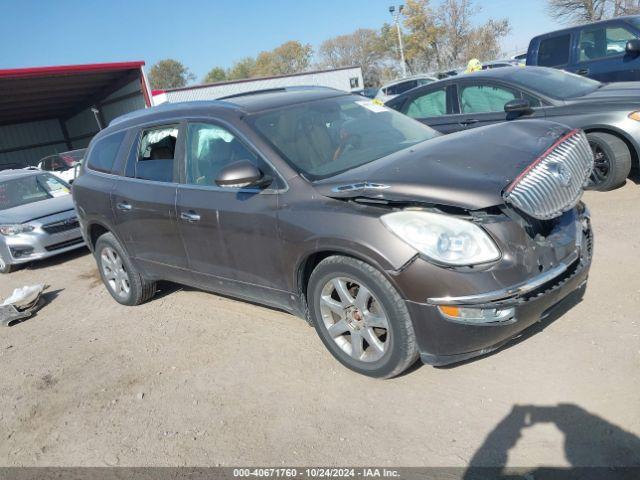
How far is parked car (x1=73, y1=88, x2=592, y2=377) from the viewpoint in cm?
280

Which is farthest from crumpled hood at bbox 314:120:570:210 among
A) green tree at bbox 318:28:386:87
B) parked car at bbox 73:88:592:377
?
green tree at bbox 318:28:386:87

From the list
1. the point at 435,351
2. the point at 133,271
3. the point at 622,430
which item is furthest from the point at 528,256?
the point at 133,271

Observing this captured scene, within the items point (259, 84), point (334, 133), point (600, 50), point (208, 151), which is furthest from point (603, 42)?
point (259, 84)

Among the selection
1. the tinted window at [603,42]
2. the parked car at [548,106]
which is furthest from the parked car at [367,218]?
the tinted window at [603,42]

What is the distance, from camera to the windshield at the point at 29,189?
903 cm

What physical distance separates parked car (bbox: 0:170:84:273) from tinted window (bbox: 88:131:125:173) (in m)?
3.11

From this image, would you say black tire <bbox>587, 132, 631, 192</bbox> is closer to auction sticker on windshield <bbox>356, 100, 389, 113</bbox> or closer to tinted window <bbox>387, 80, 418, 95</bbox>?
auction sticker on windshield <bbox>356, 100, 389, 113</bbox>

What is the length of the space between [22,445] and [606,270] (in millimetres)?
4416

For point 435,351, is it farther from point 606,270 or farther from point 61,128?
point 61,128

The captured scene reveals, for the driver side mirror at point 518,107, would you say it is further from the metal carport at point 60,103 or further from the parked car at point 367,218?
the metal carport at point 60,103

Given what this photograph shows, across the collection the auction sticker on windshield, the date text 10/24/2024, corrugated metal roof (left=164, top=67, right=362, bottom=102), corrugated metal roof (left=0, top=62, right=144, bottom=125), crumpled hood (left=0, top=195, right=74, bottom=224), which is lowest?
the date text 10/24/2024

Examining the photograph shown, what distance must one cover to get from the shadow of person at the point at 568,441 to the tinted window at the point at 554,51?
26.9 ft

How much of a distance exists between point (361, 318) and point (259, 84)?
36621mm

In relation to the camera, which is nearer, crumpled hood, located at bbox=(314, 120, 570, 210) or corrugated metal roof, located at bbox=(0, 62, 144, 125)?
crumpled hood, located at bbox=(314, 120, 570, 210)
